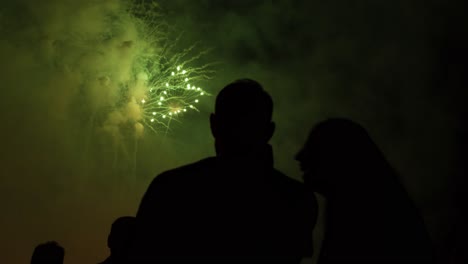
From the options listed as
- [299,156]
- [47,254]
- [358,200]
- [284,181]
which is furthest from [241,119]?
[47,254]

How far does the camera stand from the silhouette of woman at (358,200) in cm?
204

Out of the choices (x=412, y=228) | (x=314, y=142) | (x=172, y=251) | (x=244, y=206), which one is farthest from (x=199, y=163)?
(x=412, y=228)

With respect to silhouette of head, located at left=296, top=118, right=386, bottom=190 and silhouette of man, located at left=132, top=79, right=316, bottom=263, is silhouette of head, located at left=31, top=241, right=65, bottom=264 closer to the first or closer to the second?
silhouette of man, located at left=132, top=79, right=316, bottom=263

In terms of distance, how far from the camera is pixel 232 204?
1.83 metres

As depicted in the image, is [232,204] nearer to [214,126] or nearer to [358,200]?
[214,126]

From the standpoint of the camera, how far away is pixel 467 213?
2031 centimetres

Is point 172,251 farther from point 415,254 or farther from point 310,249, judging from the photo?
point 415,254

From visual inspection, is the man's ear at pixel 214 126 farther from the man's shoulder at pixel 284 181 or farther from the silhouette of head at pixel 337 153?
the silhouette of head at pixel 337 153

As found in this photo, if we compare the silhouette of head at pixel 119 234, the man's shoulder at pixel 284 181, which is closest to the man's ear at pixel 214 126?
the man's shoulder at pixel 284 181

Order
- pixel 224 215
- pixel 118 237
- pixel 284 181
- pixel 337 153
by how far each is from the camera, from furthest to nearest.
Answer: pixel 118 237 < pixel 337 153 < pixel 284 181 < pixel 224 215

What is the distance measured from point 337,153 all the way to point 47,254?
9.97ft

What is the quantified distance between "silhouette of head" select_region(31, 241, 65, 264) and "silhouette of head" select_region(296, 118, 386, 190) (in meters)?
2.83

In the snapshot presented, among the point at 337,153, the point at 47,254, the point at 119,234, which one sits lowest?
the point at 47,254

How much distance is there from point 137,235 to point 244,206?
1.54 ft
